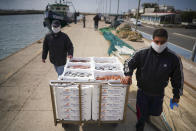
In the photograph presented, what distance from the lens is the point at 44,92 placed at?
4.57 meters

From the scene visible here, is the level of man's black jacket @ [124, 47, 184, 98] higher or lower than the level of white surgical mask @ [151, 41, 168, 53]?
lower

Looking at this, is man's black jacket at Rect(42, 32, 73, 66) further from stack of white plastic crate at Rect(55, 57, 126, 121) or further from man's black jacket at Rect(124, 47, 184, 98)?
man's black jacket at Rect(124, 47, 184, 98)

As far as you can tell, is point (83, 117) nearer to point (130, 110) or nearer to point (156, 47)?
point (130, 110)

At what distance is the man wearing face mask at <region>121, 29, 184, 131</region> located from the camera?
2.36 metres

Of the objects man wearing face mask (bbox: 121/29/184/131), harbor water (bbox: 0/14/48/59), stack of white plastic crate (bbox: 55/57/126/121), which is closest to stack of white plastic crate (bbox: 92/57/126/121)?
stack of white plastic crate (bbox: 55/57/126/121)

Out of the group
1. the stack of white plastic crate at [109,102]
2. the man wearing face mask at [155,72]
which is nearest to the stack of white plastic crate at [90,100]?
the stack of white plastic crate at [109,102]

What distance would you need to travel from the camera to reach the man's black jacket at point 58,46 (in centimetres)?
368

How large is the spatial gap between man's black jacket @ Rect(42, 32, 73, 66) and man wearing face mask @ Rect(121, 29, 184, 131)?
6.61ft

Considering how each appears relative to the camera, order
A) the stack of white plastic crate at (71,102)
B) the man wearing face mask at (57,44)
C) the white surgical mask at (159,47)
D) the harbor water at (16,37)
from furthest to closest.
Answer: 1. the harbor water at (16,37)
2. the man wearing face mask at (57,44)
3. the stack of white plastic crate at (71,102)
4. the white surgical mask at (159,47)

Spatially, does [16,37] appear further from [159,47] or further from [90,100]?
[159,47]

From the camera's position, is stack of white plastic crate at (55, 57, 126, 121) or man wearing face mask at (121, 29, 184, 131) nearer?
man wearing face mask at (121, 29, 184, 131)

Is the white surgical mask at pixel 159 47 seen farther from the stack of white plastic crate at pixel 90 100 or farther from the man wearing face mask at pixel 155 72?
the stack of white plastic crate at pixel 90 100

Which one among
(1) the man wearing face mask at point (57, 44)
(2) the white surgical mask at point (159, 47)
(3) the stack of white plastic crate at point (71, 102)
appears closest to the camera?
(2) the white surgical mask at point (159, 47)

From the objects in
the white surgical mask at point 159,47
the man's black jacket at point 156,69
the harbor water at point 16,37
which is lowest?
the harbor water at point 16,37
